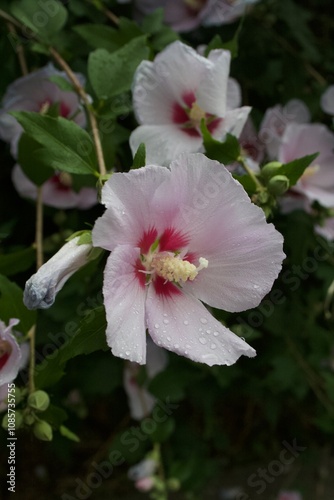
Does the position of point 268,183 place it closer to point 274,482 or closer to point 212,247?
point 212,247

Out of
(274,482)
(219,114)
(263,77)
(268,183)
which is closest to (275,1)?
(263,77)

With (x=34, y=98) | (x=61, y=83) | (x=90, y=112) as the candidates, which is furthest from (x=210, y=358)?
(x=34, y=98)

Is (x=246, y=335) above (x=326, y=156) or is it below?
below

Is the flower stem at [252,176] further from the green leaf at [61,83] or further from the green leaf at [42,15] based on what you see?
the green leaf at [42,15]

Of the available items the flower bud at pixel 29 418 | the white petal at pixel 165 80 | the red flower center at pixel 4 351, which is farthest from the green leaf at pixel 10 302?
the white petal at pixel 165 80

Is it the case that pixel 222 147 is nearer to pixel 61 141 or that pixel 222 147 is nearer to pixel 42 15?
pixel 61 141
